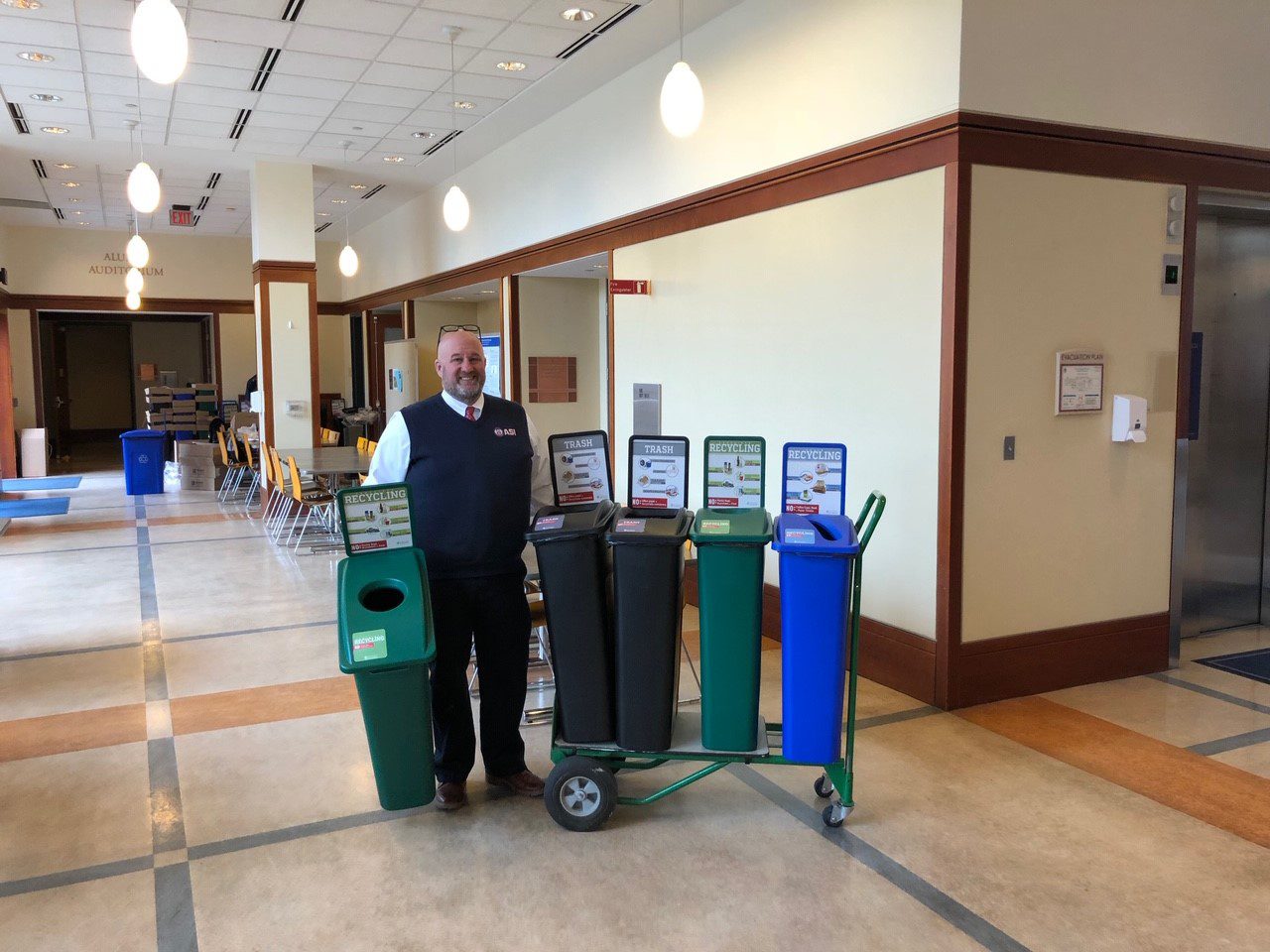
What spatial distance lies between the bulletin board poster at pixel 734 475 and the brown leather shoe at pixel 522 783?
1166mm

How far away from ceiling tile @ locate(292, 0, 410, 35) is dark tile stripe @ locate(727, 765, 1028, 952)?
4.98m

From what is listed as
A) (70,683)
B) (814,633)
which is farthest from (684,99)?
(70,683)

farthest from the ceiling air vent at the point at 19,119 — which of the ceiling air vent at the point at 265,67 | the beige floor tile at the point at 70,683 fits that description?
the beige floor tile at the point at 70,683

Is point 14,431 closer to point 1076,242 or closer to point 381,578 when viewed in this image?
point 381,578

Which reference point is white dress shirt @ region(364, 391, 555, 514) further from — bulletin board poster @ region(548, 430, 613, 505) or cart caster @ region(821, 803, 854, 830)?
cart caster @ region(821, 803, 854, 830)

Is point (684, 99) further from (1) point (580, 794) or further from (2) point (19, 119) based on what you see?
(2) point (19, 119)

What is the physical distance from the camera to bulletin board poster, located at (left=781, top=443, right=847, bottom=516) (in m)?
3.47

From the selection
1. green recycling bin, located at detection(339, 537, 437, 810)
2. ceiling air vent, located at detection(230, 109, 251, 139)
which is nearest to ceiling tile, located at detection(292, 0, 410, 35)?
Answer: ceiling air vent, located at detection(230, 109, 251, 139)

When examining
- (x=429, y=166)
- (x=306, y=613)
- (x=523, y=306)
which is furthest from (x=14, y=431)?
(x=306, y=613)

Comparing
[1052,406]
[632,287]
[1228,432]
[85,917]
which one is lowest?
[85,917]

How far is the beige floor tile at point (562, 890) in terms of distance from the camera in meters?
2.66

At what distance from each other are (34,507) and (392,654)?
9.83 m

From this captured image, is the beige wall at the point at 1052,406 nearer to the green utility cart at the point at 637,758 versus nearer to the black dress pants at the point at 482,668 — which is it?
the green utility cart at the point at 637,758

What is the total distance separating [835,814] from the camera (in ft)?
10.6
